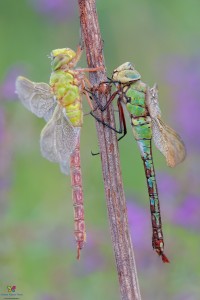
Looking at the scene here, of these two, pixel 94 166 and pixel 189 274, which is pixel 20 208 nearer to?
pixel 94 166

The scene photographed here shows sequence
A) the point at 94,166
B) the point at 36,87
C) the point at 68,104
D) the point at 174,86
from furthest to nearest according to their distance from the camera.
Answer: the point at 174,86 → the point at 94,166 → the point at 36,87 → the point at 68,104

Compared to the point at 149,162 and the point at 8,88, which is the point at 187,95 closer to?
the point at 8,88

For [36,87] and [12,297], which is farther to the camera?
[12,297]

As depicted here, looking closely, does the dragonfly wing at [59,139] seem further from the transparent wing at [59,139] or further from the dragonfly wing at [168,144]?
the dragonfly wing at [168,144]

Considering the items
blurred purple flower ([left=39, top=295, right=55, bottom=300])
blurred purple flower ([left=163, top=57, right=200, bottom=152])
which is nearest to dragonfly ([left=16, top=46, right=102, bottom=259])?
blurred purple flower ([left=39, top=295, right=55, bottom=300])

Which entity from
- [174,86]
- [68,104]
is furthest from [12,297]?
[174,86]

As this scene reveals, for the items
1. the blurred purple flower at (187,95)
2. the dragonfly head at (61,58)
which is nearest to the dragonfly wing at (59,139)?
the dragonfly head at (61,58)

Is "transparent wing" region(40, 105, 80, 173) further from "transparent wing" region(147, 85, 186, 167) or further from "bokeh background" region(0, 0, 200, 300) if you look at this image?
"bokeh background" region(0, 0, 200, 300)
